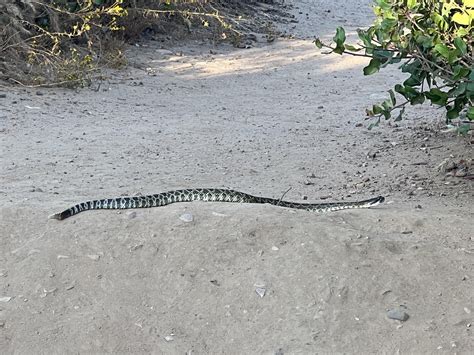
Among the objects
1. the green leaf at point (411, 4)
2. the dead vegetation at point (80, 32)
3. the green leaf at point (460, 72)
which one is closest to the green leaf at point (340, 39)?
the green leaf at point (411, 4)

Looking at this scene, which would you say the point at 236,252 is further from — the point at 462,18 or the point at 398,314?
the point at 462,18

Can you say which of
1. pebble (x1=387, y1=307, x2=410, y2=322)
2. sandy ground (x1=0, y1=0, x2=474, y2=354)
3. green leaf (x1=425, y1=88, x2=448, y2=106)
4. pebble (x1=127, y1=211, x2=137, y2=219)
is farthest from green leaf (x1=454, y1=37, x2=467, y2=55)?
pebble (x1=127, y1=211, x2=137, y2=219)

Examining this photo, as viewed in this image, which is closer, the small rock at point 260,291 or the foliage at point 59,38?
the small rock at point 260,291

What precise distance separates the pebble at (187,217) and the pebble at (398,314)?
1.50 meters

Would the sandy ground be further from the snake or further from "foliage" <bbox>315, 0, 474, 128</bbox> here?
"foliage" <bbox>315, 0, 474, 128</bbox>

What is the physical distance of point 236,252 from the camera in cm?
504

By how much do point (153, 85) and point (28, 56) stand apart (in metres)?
1.80

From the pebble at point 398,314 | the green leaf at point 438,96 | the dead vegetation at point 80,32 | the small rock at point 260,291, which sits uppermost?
the green leaf at point 438,96

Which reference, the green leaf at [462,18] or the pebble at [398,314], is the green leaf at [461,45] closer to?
the green leaf at [462,18]

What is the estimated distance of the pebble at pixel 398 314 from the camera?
448 cm

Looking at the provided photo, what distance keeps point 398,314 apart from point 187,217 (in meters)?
1.59

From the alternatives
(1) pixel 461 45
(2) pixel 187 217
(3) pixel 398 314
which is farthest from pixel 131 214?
(1) pixel 461 45

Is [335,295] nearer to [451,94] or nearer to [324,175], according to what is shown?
[451,94]

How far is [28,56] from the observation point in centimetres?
1111
